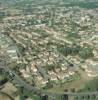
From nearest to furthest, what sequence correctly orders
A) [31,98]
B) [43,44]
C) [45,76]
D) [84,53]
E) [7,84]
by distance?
[31,98]
[7,84]
[45,76]
[84,53]
[43,44]

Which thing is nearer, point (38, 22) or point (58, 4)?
point (38, 22)

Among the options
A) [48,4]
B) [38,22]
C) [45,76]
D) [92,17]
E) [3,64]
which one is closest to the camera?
[45,76]

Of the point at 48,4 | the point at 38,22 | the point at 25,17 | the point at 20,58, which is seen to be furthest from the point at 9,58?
the point at 48,4

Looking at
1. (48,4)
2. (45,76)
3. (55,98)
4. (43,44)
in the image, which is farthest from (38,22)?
(55,98)

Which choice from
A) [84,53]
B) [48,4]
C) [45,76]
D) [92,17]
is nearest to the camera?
[45,76]

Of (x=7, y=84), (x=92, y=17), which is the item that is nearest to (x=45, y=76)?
(x=7, y=84)

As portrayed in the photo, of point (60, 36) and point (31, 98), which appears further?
point (60, 36)

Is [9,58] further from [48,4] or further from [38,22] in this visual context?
[48,4]

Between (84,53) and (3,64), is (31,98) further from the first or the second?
(84,53)

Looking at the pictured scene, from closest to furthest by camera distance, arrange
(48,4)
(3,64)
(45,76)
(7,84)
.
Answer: (7,84) → (45,76) → (3,64) → (48,4)

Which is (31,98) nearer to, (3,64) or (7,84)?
(7,84)
